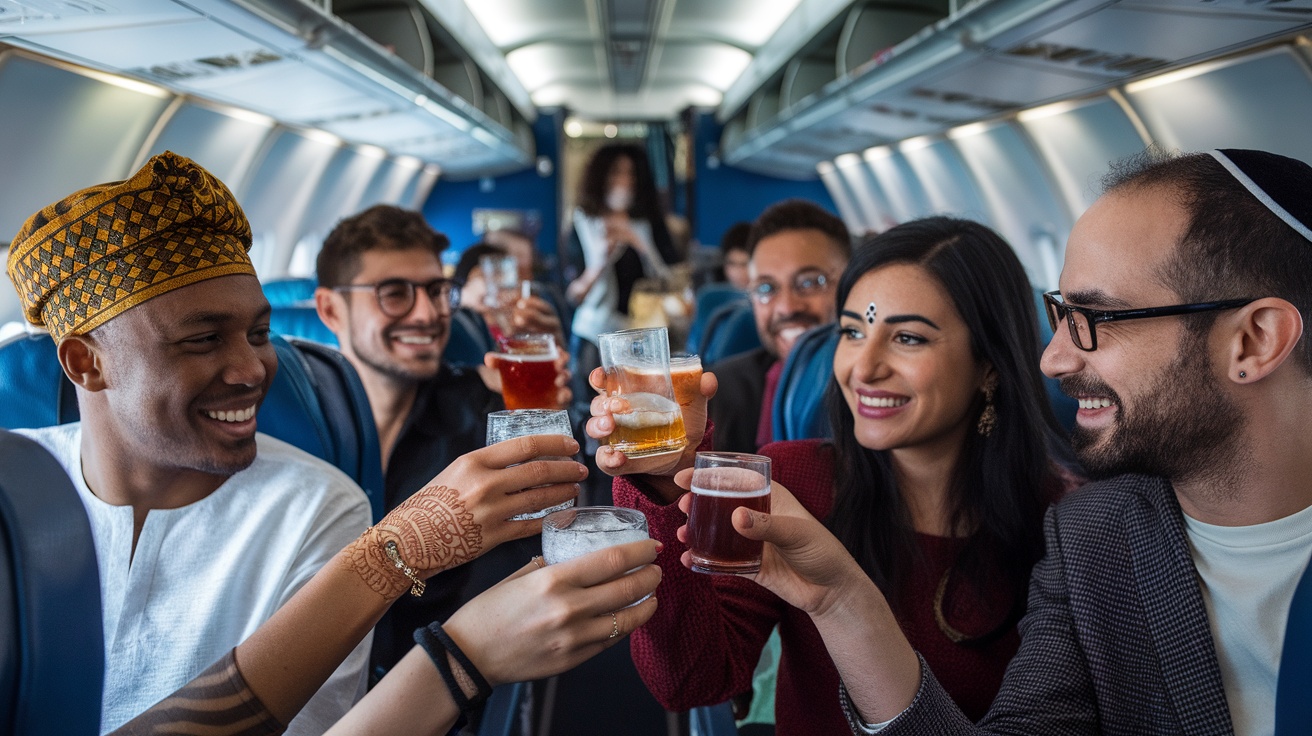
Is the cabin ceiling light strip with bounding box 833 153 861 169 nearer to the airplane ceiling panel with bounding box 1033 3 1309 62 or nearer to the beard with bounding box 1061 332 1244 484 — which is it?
the airplane ceiling panel with bounding box 1033 3 1309 62

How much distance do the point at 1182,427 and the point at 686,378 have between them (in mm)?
994

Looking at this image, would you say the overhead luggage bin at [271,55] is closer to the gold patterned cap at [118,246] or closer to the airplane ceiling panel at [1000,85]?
the gold patterned cap at [118,246]

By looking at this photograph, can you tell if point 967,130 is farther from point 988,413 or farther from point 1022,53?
point 988,413

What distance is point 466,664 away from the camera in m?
1.36

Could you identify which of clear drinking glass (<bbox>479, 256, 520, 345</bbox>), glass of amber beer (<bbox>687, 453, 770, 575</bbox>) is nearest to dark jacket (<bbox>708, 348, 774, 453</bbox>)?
clear drinking glass (<bbox>479, 256, 520, 345</bbox>)

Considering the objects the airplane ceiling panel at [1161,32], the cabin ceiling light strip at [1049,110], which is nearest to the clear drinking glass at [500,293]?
the airplane ceiling panel at [1161,32]

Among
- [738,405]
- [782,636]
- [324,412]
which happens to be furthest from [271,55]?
[782,636]

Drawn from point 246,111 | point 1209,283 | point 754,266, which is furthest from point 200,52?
point 1209,283

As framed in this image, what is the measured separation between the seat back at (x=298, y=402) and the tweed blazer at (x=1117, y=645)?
1719 mm

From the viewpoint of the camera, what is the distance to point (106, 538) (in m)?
1.94

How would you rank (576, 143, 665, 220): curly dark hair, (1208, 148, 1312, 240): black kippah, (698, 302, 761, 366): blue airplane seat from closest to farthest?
(1208, 148, 1312, 240): black kippah < (698, 302, 761, 366): blue airplane seat < (576, 143, 665, 220): curly dark hair

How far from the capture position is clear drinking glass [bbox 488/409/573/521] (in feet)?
5.30

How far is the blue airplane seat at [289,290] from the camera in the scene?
4.27 m

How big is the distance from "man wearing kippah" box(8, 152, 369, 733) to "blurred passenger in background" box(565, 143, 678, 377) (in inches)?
195
